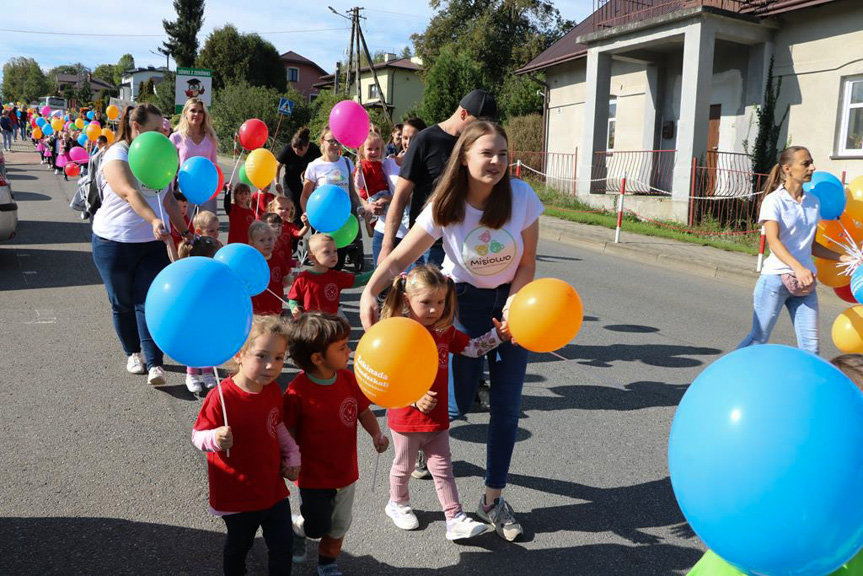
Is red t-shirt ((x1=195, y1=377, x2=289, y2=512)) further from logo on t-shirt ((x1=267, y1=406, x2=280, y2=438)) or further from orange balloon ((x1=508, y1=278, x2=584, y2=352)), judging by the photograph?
orange balloon ((x1=508, y1=278, x2=584, y2=352))

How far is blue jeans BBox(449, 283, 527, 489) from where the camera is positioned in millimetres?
3293

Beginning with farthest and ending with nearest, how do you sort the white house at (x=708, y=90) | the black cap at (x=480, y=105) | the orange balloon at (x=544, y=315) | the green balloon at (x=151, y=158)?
the white house at (x=708, y=90) → the green balloon at (x=151, y=158) → the black cap at (x=480, y=105) → the orange balloon at (x=544, y=315)

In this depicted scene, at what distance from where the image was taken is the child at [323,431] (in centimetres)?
282

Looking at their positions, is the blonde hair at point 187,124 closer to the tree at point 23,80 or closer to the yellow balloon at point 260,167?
the yellow balloon at point 260,167

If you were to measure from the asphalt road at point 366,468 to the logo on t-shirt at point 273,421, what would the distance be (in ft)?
1.52

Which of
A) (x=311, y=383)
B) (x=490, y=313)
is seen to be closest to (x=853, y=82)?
(x=490, y=313)

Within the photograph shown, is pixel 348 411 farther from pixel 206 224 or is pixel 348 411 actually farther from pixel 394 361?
pixel 206 224

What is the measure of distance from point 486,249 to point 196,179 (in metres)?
3.28

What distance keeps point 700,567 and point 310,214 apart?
15.1 feet

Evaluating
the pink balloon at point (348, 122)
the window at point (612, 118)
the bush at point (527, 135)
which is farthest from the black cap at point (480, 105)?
the bush at point (527, 135)

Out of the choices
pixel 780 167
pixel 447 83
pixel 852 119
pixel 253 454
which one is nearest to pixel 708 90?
pixel 852 119

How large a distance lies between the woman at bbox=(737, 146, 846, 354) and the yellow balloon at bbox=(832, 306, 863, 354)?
3.94 feet

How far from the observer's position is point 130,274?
5.08 metres

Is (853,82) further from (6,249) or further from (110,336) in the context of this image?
(6,249)
